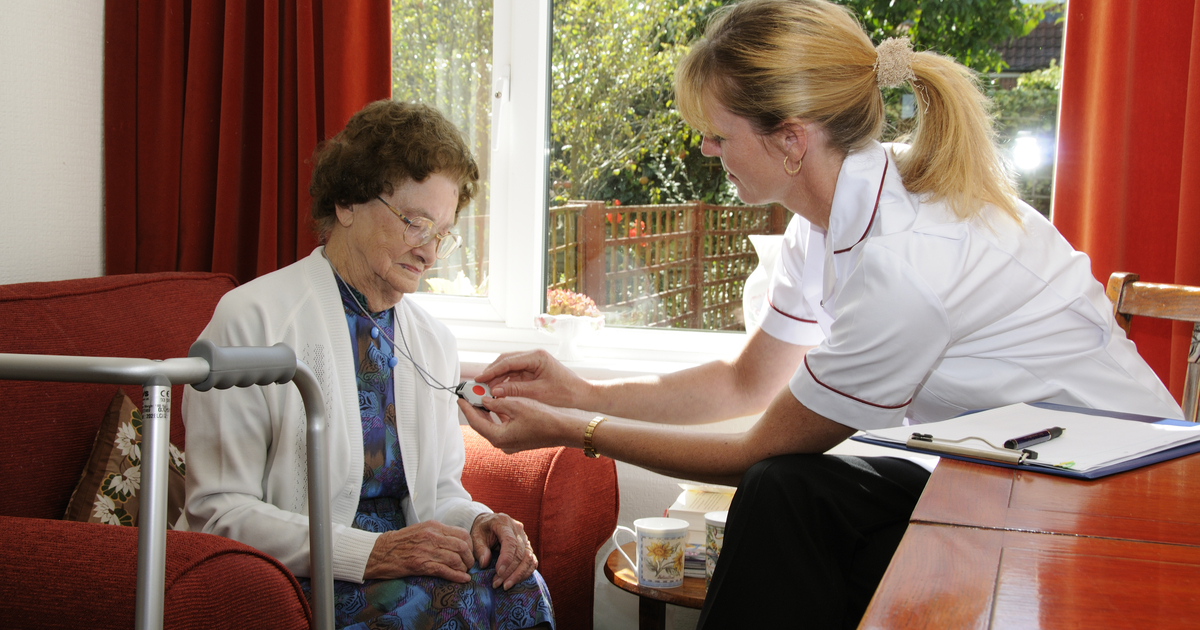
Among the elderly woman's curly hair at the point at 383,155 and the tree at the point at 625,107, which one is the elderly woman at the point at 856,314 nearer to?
the elderly woman's curly hair at the point at 383,155

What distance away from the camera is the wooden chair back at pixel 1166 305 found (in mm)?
1621

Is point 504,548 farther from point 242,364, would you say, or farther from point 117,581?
point 242,364

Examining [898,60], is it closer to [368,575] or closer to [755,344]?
[755,344]

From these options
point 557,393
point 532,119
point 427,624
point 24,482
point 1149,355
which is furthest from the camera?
point 532,119

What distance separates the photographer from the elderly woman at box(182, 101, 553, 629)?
4.60 feet

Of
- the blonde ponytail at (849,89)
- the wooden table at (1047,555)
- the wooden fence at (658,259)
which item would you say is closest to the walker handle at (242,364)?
the wooden table at (1047,555)

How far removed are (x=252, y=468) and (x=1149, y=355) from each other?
197 cm

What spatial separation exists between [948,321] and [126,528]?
119cm

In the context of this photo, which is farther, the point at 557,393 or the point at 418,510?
the point at 557,393

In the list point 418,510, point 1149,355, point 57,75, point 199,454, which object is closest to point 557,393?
point 418,510

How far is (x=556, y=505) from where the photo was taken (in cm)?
190

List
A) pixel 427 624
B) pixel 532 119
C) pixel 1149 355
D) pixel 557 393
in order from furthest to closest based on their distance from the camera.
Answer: pixel 532 119
pixel 1149 355
pixel 557 393
pixel 427 624

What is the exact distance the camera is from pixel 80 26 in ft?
8.02

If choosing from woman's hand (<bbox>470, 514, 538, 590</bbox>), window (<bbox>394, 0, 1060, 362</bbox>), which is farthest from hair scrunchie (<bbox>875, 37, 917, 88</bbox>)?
window (<bbox>394, 0, 1060, 362</bbox>)
